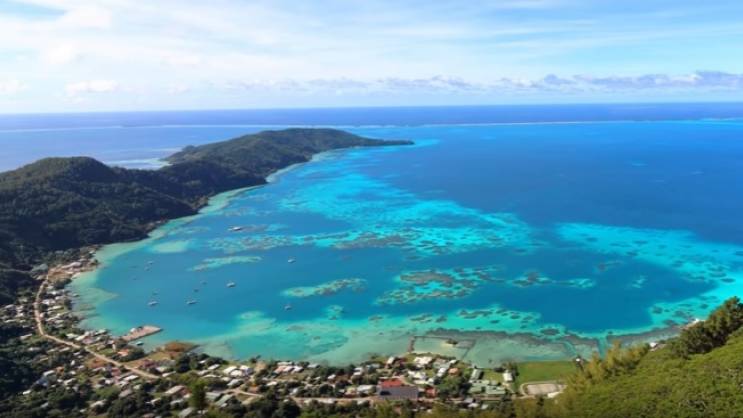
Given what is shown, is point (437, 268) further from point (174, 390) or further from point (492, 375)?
point (174, 390)

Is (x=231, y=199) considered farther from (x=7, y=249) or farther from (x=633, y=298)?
(x=633, y=298)

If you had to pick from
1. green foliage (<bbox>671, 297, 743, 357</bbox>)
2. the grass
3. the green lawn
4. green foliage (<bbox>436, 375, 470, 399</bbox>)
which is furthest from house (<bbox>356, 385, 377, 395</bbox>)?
green foliage (<bbox>671, 297, 743, 357</bbox>)

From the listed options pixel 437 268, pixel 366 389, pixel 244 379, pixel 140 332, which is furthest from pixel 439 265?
pixel 140 332

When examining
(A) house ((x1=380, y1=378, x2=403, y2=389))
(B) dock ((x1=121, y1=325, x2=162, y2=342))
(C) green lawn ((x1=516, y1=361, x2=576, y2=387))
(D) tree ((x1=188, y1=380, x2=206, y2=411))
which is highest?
(D) tree ((x1=188, y1=380, x2=206, y2=411))

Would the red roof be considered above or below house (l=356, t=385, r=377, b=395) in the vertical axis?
above

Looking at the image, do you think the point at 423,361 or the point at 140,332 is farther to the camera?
the point at 140,332

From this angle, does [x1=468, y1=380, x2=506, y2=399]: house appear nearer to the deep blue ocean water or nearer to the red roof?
the deep blue ocean water

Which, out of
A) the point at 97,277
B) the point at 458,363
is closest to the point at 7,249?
the point at 97,277
